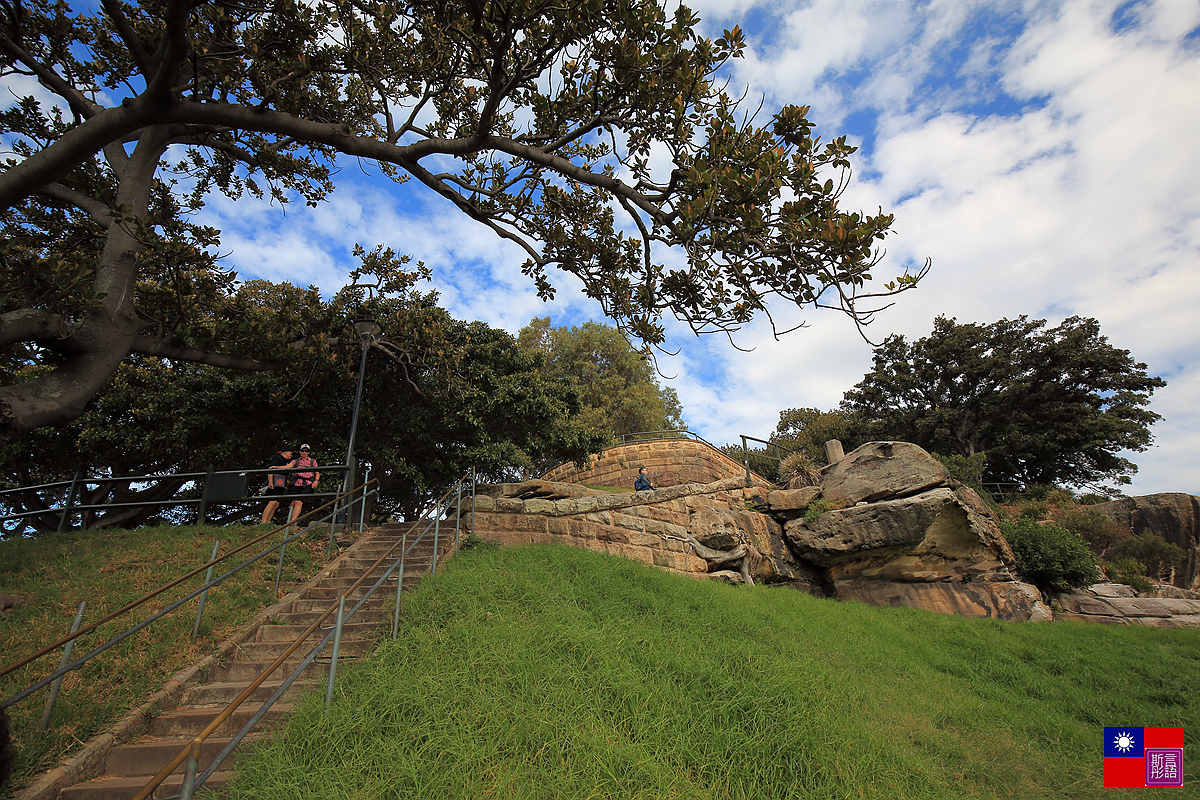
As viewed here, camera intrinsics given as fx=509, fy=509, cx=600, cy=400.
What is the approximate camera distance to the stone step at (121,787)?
341 cm

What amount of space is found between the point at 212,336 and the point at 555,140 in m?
5.45

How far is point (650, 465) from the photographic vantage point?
68.1ft

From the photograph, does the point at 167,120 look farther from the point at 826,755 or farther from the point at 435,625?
the point at 826,755

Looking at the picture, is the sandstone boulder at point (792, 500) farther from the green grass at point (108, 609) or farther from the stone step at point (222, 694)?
the stone step at point (222, 694)

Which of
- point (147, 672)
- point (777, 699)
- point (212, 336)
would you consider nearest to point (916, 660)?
point (777, 699)

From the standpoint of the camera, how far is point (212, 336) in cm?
708

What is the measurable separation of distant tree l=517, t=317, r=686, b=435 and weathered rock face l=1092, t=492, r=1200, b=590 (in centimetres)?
1924

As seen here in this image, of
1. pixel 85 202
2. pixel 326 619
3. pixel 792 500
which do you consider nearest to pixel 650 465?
pixel 792 500

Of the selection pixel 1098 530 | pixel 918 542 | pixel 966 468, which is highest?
pixel 966 468

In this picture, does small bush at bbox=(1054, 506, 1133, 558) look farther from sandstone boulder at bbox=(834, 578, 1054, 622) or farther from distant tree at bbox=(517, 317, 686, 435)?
distant tree at bbox=(517, 317, 686, 435)

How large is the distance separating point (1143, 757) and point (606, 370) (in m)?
26.6

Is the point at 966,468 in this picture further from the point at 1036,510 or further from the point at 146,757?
the point at 146,757

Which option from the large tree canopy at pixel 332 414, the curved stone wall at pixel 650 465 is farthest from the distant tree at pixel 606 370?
the large tree canopy at pixel 332 414

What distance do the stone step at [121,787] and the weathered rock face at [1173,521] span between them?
23314 millimetres
